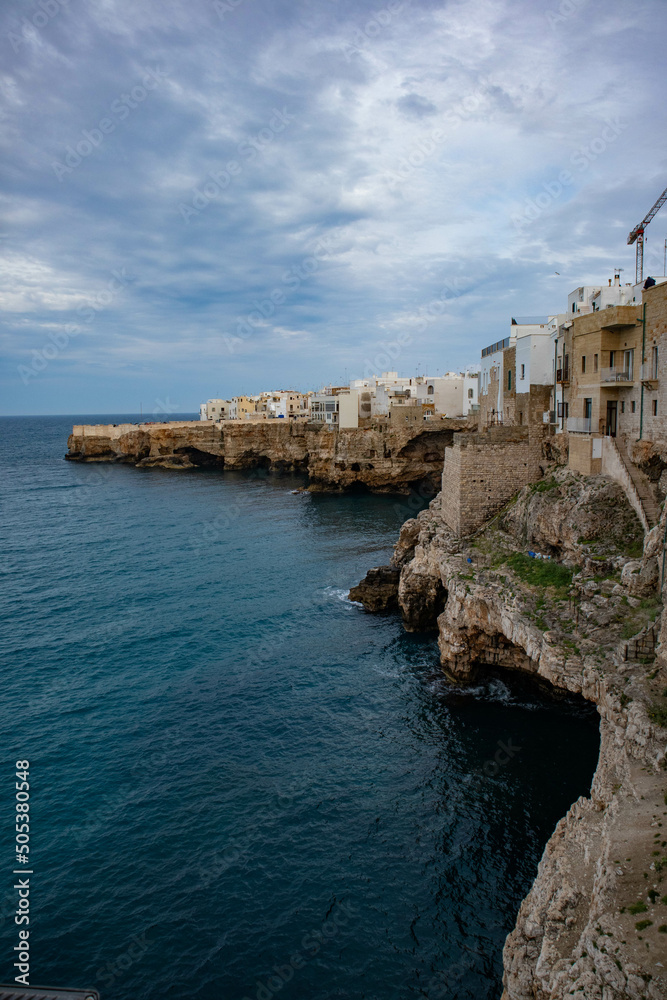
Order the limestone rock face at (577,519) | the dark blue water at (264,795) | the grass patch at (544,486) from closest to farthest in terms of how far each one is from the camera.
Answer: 1. the dark blue water at (264,795)
2. the limestone rock face at (577,519)
3. the grass patch at (544,486)

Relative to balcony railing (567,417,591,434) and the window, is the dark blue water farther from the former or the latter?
the window

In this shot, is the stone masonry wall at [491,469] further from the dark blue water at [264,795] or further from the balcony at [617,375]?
the dark blue water at [264,795]

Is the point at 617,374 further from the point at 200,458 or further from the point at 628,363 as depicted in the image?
the point at 200,458

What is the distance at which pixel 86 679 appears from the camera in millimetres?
26594

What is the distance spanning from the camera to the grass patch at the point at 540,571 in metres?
21.9

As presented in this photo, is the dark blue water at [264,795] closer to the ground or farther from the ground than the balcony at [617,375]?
closer to the ground

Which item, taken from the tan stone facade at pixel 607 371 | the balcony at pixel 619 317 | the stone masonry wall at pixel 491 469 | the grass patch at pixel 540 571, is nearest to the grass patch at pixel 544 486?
the stone masonry wall at pixel 491 469

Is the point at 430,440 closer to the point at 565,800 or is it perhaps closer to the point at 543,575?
the point at 543,575

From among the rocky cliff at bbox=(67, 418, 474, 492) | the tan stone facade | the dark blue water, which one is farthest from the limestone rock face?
the rocky cliff at bbox=(67, 418, 474, 492)

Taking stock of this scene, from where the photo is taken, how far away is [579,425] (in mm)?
27219

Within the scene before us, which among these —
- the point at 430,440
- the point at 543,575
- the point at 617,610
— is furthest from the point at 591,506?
the point at 430,440

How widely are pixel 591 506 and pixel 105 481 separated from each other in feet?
244

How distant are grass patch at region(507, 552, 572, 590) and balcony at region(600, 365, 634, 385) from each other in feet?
26.1

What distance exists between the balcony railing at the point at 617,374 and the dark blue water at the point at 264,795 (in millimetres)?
13100
